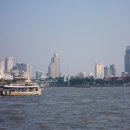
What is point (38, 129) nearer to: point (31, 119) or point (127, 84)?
point (31, 119)

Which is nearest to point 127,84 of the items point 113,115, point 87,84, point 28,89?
point 87,84

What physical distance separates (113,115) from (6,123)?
844 centimetres

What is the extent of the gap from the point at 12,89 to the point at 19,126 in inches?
1683

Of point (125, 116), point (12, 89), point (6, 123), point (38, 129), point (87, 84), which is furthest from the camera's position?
point (87, 84)

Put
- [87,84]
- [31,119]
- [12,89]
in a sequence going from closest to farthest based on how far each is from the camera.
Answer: [31,119] → [12,89] → [87,84]

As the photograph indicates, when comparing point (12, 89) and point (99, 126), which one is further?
point (12, 89)

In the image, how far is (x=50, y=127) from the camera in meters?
26.5

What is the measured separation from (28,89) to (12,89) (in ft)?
9.27

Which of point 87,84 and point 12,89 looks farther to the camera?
point 87,84

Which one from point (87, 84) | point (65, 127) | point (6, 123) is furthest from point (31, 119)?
point (87, 84)

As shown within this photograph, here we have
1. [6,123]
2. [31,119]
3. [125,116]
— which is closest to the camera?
[6,123]

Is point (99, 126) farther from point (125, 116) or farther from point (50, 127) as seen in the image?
point (125, 116)

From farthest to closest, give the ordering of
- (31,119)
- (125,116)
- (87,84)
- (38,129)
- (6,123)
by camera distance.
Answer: (87,84)
(125,116)
(31,119)
(6,123)
(38,129)

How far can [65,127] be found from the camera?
26359 mm
